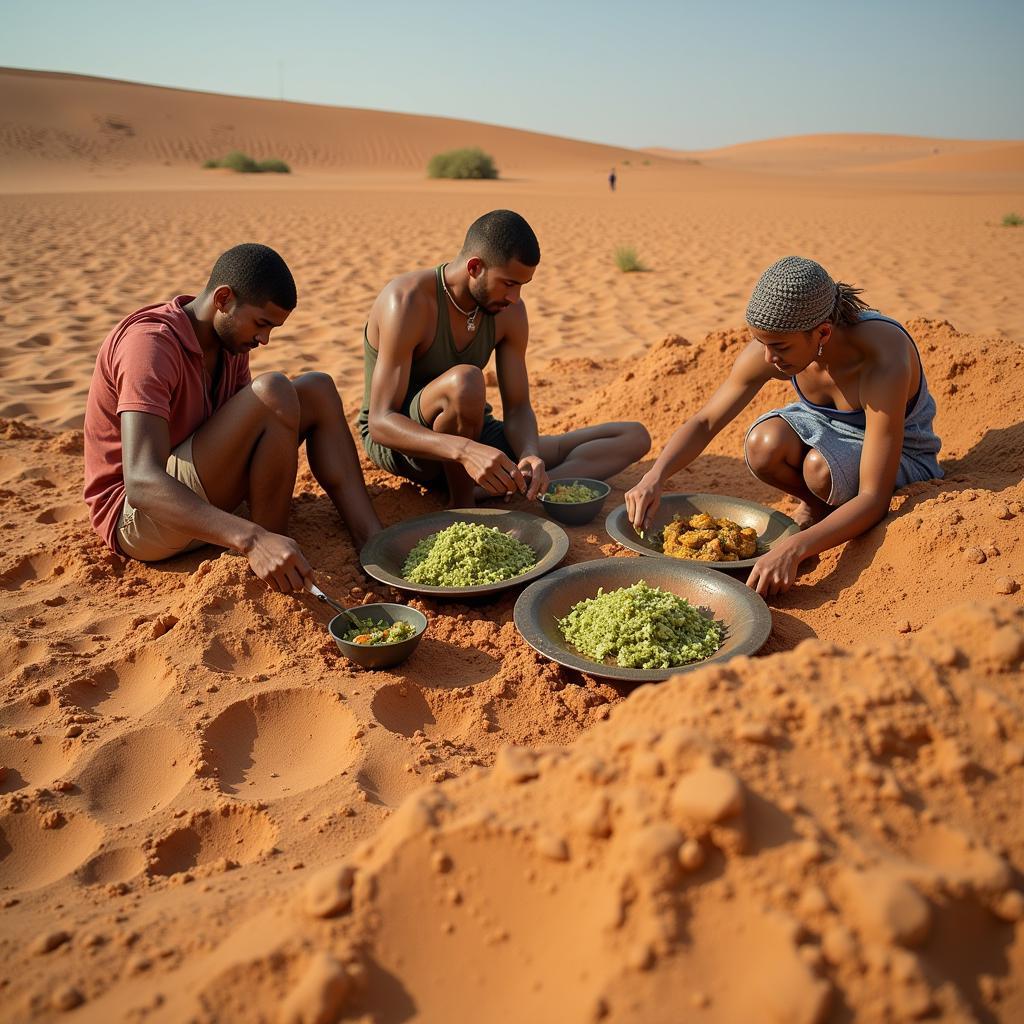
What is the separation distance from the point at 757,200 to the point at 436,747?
20.7 meters

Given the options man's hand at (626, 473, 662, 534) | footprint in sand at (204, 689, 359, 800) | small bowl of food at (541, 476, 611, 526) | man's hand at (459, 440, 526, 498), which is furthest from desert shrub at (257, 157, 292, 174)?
footprint in sand at (204, 689, 359, 800)

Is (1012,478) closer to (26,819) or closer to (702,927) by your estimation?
(702,927)

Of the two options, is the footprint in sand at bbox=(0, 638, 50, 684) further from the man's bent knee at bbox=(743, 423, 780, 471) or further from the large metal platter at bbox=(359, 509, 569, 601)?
the man's bent knee at bbox=(743, 423, 780, 471)

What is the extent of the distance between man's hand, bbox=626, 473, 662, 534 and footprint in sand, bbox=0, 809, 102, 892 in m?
2.12

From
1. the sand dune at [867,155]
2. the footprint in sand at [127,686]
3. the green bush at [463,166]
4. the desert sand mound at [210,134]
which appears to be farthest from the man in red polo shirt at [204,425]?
the sand dune at [867,155]

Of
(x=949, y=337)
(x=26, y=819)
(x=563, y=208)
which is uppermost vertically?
(x=563, y=208)

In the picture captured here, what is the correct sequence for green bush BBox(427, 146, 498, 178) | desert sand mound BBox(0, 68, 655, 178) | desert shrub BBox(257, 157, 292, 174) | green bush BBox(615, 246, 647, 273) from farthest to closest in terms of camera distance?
desert sand mound BBox(0, 68, 655, 178) → desert shrub BBox(257, 157, 292, 174) → green bush BBox(427, 146, 498, 178) → green bush BBox(615, 246, 647, 273)

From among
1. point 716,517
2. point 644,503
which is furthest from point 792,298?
point 716,517

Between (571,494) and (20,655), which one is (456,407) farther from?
(20,655)

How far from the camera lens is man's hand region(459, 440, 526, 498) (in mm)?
3104

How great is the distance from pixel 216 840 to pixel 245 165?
34131mm

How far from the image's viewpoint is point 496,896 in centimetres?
139

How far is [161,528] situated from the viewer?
2.93 m

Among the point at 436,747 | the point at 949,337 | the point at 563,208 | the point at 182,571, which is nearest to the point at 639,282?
the point at 949,337
